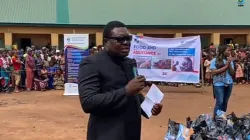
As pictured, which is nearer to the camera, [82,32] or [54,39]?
[54,39]

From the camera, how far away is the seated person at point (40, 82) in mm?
17172

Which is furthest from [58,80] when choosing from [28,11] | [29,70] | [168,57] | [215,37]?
[215,37]

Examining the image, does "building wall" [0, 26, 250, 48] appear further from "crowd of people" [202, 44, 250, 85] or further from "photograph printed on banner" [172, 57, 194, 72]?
"photograph printed on banner" [172, 57, 194, 72]

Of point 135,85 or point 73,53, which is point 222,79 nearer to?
point 135,85

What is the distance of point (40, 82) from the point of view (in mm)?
17172

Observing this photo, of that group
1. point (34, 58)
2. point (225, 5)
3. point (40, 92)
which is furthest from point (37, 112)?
point (225, 5)

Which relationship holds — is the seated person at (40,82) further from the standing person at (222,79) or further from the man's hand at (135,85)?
the man's hand at (135,85)

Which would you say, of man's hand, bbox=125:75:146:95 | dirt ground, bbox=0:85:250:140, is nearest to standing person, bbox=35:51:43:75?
dirt ground, bbox=0:85:250:140

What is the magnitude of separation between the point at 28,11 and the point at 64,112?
24603 mm

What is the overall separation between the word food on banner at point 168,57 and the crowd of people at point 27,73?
4.19 metres

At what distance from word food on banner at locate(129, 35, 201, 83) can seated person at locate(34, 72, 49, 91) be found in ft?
13.7

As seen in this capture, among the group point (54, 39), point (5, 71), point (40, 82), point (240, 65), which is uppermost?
point (54, 39)

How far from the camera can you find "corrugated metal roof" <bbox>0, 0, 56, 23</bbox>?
111 ft

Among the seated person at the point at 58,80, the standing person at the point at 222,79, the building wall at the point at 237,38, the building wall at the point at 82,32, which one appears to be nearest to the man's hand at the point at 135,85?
the standing person at the point at 222,79
